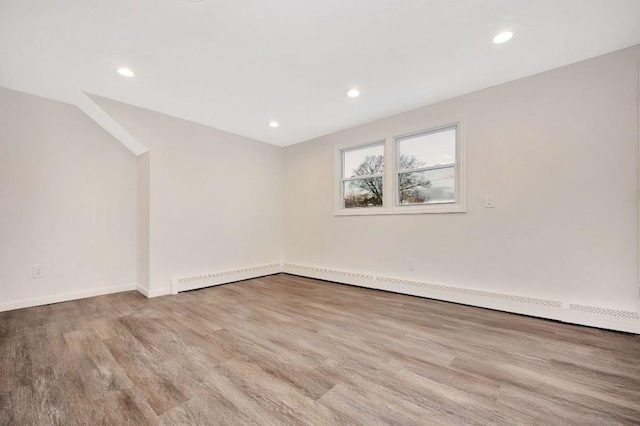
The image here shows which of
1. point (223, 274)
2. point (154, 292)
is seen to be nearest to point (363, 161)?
point (223, 274)

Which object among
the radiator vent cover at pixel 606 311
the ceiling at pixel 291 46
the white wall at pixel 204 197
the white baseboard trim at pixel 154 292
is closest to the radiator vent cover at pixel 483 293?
the radiator vent cover at pixel 606 311

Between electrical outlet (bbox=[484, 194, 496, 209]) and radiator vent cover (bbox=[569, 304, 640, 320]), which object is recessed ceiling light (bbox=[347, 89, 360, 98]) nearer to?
electrical outlet (bbox=[484, 194, 496, 209])

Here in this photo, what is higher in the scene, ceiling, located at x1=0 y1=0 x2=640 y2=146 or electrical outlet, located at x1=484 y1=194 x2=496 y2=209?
ceiling, located at x1=0 y1=0 x2=640 y2=146

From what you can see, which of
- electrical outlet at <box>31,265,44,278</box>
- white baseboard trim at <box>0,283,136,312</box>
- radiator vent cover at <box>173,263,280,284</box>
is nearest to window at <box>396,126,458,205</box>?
radiator vent cover at <box>173,263,280,284</box>

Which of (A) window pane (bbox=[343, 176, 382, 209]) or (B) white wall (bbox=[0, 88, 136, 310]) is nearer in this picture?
(B) white wall (bbox=[0, 88, 136, 310])

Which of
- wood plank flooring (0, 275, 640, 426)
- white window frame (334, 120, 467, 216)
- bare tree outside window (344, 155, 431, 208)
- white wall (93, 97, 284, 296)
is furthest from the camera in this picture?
bare tree outside window (344, 155, 431, 208)

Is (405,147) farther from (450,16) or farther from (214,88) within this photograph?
(214,88)

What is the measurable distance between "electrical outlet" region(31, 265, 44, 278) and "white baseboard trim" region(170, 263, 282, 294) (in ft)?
4.26

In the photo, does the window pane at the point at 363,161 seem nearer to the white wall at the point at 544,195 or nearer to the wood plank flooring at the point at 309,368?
the white wall at the point at 544,195

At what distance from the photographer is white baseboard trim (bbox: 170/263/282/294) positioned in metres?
3.50

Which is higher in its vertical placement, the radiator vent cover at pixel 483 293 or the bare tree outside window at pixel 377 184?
the bare tree outside window at pixel 377 184

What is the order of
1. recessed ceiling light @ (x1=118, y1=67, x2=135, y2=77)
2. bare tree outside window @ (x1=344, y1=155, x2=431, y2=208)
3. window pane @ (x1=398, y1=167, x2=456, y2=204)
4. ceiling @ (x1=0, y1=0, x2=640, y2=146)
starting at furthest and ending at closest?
bare tree outside window @ (x1=344, y1=155, x2=431, y2=208), window pane @ (x1=398, y1=167, x2=456, y2=204), recessed ceiling light @ (x1=118, y1=67, x2=135, y2=77), ceiling @ (x1=0, y1=0, x2=640, y2=146)

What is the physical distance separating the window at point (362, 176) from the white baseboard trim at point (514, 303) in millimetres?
1111

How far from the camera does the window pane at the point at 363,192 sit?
3.87 m
